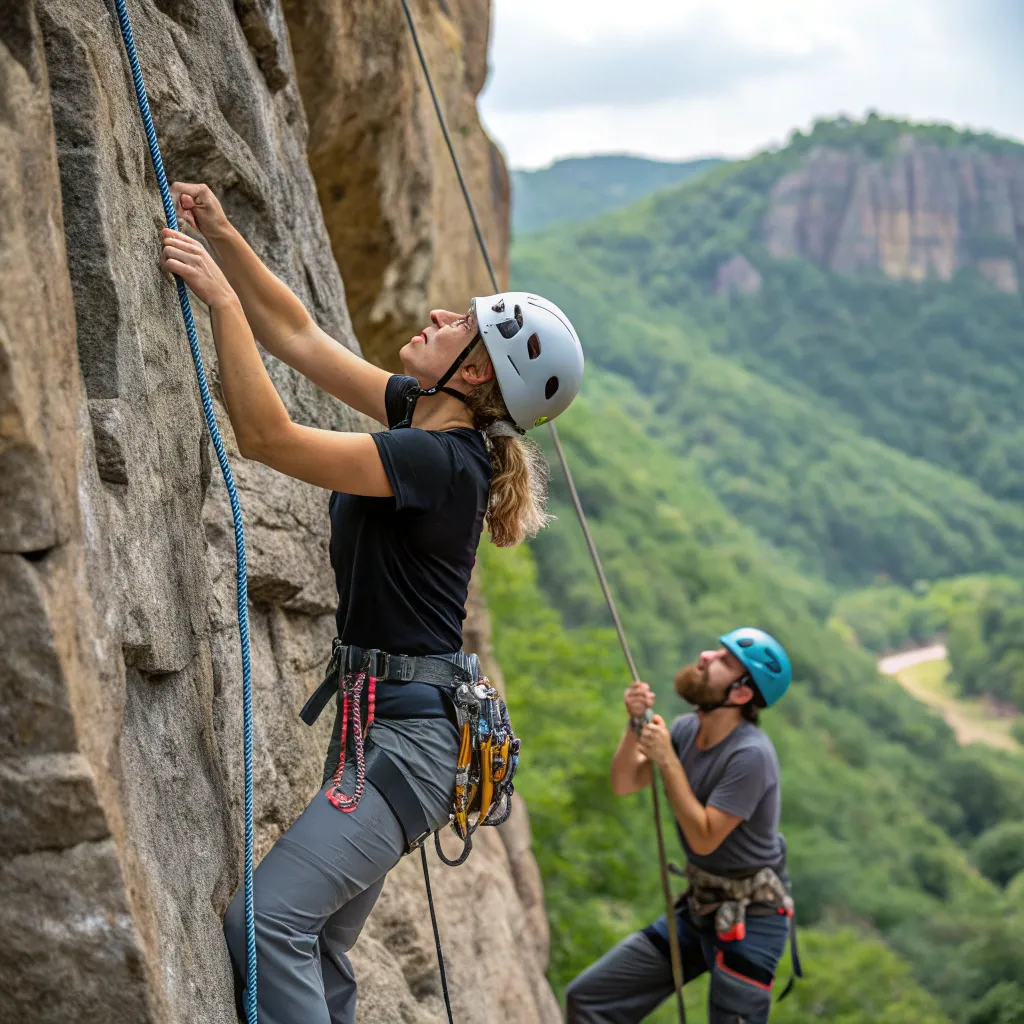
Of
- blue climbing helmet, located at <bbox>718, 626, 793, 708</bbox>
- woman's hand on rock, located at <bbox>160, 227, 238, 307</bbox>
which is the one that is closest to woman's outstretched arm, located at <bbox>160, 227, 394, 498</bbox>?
woman's hand on rock, located at <bbox>160, 227, 238, 307</bbox>

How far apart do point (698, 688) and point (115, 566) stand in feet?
10.9

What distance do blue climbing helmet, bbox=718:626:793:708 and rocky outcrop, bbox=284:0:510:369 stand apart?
3.46m

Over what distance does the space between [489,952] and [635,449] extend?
204 ft

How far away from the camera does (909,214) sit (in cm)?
11969

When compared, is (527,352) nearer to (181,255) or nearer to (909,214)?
(181,255)

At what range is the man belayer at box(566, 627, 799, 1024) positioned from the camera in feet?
16.4

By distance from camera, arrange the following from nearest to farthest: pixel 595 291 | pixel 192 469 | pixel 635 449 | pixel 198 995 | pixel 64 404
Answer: pixel 64 404 < pixel 198 995 < pixel 192 469 < pixel 635 449 < pixel 595 291

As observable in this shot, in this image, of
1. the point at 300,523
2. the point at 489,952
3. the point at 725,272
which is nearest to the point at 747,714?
the point at 489,952

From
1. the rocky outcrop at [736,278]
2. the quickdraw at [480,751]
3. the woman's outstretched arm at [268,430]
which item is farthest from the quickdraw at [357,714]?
the rocky outcrop at [736,278]

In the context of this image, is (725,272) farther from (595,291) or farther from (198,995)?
(198,995)

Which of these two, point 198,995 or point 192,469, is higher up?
point 192,469

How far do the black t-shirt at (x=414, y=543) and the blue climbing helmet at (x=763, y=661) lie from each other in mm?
2401

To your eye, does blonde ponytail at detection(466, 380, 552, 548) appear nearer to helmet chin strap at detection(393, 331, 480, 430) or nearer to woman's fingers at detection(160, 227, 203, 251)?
helmet chin strap at detection(393, 331, 480, 430)

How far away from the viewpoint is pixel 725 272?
119 m
